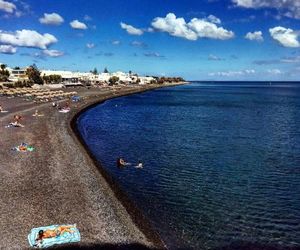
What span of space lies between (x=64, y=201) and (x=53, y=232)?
467cm

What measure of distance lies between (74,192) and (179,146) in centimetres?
1937

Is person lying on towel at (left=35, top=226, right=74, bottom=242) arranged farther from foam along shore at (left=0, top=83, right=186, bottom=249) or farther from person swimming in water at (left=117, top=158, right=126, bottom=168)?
person swimming in water at (left=117, top=158, right=126, bottom=168)

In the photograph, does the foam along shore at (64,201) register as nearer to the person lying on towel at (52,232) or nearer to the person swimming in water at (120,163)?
the person lying on towel at (52,232)

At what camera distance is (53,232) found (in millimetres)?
17453

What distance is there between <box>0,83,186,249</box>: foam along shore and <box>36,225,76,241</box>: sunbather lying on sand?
64 centimetres

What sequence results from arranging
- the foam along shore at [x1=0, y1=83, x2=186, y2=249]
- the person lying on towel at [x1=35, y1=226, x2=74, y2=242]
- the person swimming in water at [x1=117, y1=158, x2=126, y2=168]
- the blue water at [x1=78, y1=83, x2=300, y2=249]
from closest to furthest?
1. the person lying on towel at [x1=35, y1=226, x2=74, y2=242]
2. the foam along shore at [x1=0, y1=83, x2=186, y2=249]
3. the blue water at [x1=78, y1=83, x2=300, y2=249]
4. the person swimming in water at [x1=117, y1=158, x2=126, y2=168]

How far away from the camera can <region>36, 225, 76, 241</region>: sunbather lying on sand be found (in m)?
16.8

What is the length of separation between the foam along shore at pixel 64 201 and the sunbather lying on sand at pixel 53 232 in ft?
2.11

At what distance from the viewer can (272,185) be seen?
27.6m

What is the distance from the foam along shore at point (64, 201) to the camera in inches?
709

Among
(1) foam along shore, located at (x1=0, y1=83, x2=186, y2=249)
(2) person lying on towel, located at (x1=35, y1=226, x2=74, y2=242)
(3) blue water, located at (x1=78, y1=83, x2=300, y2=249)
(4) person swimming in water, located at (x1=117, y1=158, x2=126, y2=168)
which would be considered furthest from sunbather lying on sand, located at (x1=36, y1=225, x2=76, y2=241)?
(4) person swimming in water, located at (x1=117, y1=158, x2=126, y2=168)

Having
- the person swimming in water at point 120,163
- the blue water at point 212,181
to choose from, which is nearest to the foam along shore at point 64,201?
the blue water at point 212,181

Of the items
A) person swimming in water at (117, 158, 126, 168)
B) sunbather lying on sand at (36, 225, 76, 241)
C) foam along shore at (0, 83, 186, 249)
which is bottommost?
person swimming in water at (117, 158, 126, 168)

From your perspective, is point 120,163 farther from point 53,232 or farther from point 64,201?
point 53,232
